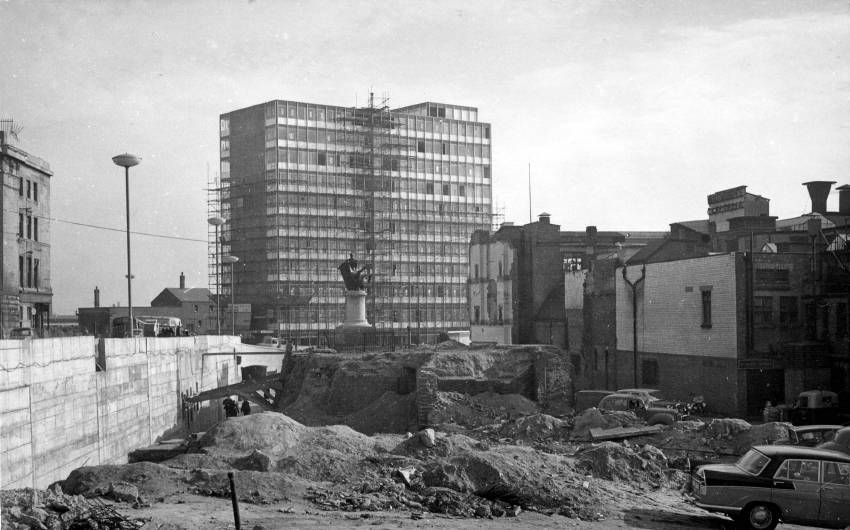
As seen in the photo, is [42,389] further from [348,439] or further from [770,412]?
[770,412]

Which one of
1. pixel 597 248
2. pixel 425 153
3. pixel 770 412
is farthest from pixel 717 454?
pixel 425 153

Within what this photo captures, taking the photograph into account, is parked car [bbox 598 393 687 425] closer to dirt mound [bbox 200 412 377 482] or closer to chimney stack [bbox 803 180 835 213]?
dirt mound [bbox 200 412 377 482]

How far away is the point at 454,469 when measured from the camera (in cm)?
1805

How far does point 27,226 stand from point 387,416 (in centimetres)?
3202

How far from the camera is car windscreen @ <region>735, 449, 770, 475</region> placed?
1542 cm

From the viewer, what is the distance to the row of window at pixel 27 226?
5250 centimetres

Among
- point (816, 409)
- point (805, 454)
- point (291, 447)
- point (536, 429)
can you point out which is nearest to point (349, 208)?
point (536, 429)

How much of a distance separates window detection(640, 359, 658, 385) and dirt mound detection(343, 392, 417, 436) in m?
12.1

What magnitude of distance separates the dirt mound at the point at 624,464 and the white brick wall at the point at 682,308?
13869 millimetres

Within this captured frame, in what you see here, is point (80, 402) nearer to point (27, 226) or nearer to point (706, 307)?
point (706, 307)

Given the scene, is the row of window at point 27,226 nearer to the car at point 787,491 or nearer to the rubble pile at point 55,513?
the rubble pile at point 55,513

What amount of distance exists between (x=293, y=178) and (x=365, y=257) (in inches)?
452

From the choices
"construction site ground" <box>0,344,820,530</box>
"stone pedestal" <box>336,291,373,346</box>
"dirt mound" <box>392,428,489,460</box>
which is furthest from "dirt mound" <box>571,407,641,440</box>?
"stone pedestal" <box>336,291,373,346</box>

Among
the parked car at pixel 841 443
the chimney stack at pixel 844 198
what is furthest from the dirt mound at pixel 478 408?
the chimney stack at pixel 844 198
